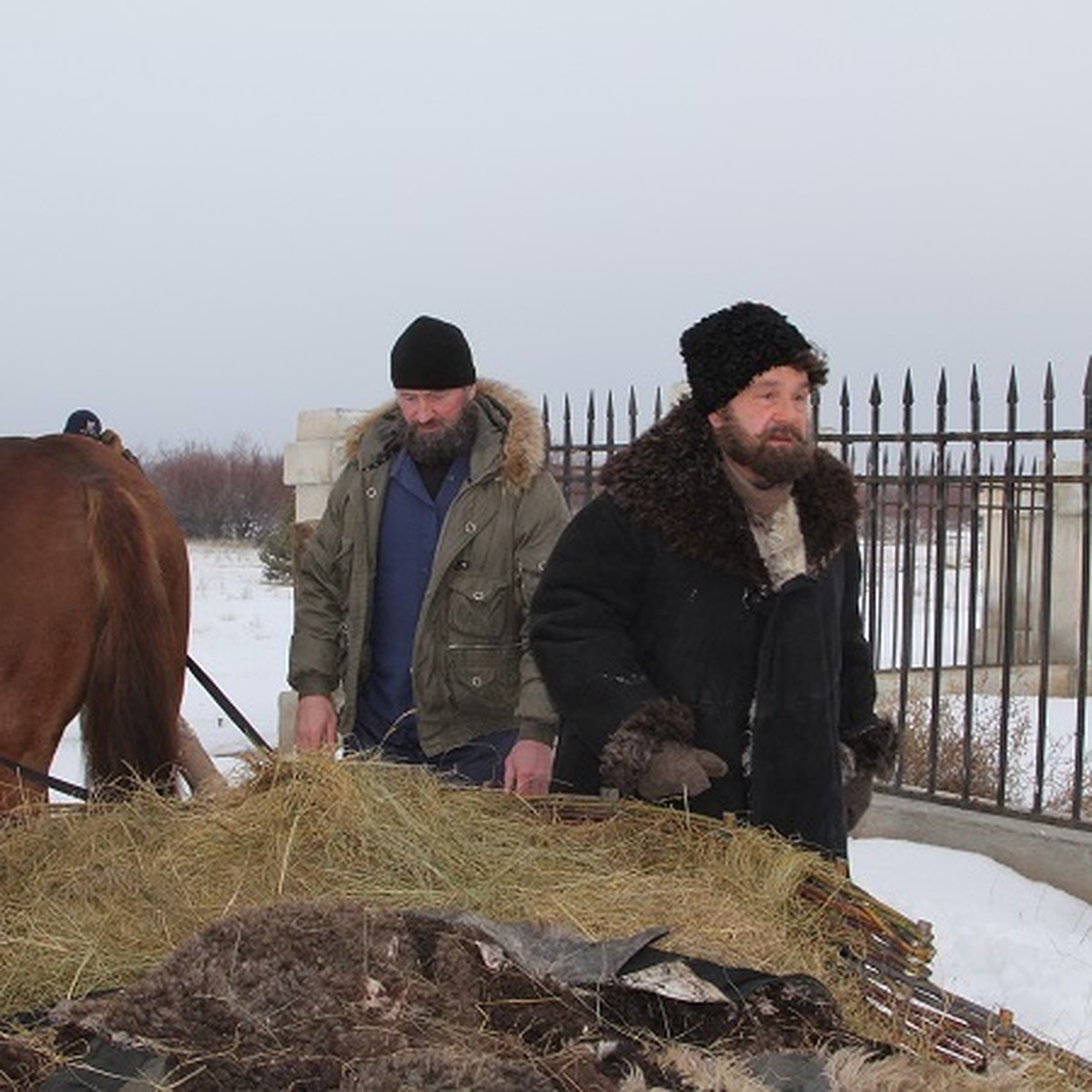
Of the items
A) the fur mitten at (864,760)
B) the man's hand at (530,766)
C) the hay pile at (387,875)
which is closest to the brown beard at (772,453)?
the fur mitten at (864,760)

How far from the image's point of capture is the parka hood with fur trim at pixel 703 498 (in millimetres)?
2900

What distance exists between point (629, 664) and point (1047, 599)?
148 inches

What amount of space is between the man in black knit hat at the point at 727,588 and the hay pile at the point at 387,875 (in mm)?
521

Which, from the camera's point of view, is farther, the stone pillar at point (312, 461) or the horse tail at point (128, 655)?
the stone pillar at point (312, 461)

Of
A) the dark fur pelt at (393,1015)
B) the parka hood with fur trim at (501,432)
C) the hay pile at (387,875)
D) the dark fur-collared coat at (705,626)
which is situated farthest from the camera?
the parka hood with fur trim at (501,432)

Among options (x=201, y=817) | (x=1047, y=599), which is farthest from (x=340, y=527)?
(x=1047, y=599)

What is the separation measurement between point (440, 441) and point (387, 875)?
1919 mm

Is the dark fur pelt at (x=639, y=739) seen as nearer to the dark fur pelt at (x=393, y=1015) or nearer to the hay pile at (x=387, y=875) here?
the hay pile at (x=387, y=875)

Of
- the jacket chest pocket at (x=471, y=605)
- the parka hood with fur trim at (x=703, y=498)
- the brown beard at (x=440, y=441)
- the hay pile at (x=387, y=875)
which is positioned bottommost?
the hay pile at (x=387, y=875)

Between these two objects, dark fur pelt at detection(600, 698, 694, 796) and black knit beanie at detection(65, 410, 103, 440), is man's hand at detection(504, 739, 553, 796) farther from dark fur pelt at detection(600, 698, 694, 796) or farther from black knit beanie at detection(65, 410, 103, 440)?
black knit beanie at detection(65, 410, 103, 440)

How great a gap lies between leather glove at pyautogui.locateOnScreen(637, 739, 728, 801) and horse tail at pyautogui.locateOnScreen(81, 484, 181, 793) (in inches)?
65.3

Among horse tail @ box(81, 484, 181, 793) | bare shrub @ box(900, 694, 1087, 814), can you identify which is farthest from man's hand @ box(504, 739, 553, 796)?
bare shrub @ box(900, 694, 1087, 814)

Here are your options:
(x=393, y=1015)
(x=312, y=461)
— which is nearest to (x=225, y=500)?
(x=312, y=461)

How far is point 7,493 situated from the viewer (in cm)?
418
